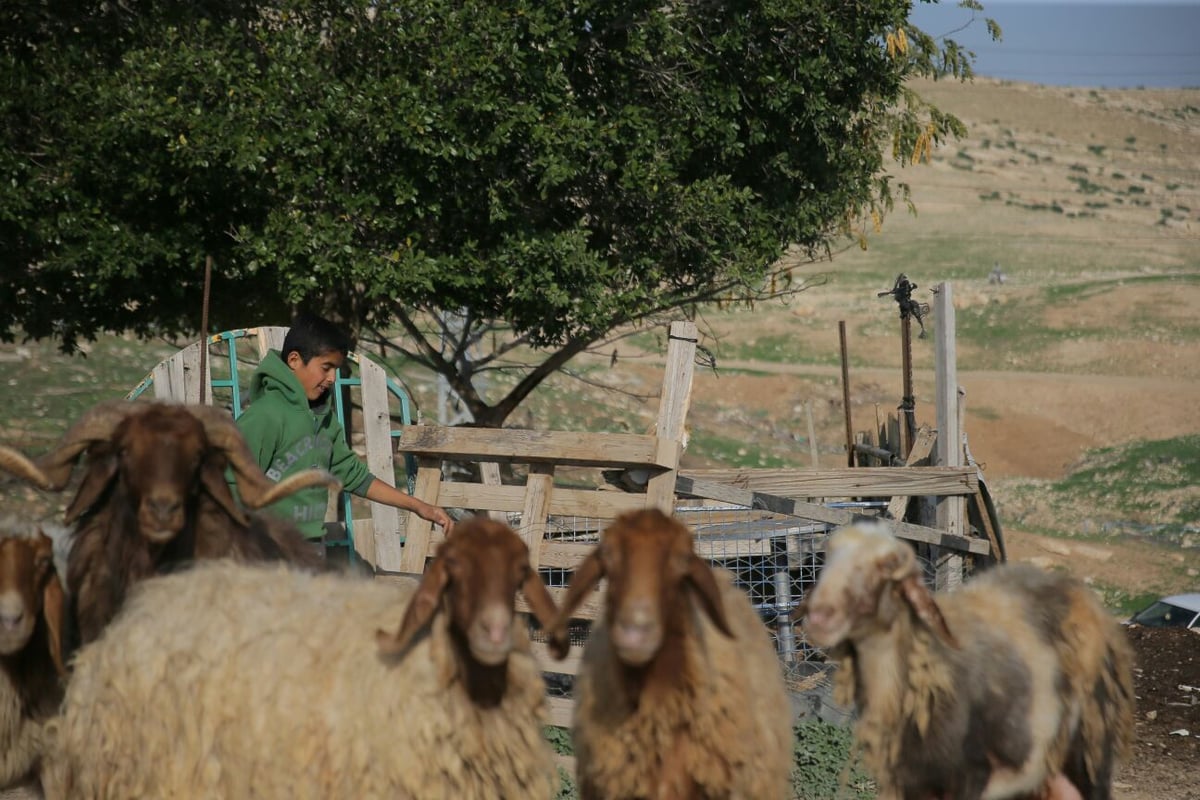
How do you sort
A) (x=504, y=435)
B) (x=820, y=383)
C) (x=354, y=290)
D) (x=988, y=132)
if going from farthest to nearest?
(x=988, y=132)
(x=820, y=383)
(x=354, y=290)
(x=504, y=435)

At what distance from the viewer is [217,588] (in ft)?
16.9

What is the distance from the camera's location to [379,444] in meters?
9.30

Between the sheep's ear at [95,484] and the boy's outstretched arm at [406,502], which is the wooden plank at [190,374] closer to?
the boy's outstretched arm at [406,502]

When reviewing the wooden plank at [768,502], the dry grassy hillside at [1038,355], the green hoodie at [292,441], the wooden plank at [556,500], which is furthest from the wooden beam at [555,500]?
the dry grassy hillside at [1038,355]

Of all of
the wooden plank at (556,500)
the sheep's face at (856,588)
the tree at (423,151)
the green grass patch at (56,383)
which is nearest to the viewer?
the sheep's face at (856,588)

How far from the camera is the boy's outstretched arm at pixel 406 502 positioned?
20.5 feet

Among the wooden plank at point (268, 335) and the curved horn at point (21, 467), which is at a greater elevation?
the wooden plank at point (268, 335)

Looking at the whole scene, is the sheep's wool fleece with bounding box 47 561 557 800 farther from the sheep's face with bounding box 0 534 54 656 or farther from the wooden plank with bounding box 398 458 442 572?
the wooden plank with bounding box 398 458 442 572

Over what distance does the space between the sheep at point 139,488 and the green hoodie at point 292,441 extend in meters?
0.83

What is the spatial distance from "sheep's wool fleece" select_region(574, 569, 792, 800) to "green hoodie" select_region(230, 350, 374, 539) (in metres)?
2.14

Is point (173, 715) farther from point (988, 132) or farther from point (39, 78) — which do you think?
point (988, 132)

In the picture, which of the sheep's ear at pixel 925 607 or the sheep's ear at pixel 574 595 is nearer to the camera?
the sheep's ear at pixel 574 595

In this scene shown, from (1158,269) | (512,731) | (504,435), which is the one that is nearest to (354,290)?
(504,435)

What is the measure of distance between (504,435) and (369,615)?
115 inches
